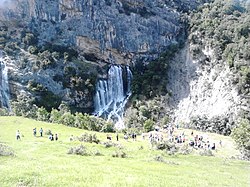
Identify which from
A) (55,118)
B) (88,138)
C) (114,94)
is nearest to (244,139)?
(88,138)

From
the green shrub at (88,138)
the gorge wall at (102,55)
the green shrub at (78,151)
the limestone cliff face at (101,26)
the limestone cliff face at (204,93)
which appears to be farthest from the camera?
the limestone cliff face at (101,26)

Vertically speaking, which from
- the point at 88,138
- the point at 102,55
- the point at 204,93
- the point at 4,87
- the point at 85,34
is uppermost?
the point at 85,34

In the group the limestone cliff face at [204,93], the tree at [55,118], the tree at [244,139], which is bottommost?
the tree at [244,139]

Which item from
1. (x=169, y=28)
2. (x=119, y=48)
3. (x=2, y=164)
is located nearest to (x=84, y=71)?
(x=119, y=48)

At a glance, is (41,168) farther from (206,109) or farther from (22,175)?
(206,109)

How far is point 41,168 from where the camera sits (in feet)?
60.7

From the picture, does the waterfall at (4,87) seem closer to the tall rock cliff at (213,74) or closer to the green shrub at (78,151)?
the tall rock cliff at (213,74)

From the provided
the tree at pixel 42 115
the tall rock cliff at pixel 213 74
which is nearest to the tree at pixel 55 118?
the tree at pixel 42 115

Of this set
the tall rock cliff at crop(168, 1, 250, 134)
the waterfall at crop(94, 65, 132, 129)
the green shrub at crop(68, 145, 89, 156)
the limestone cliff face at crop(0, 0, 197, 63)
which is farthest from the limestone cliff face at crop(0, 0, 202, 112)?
the green shrub at crop(68, 145, 89, 156)

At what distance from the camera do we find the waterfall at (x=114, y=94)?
83.4 m

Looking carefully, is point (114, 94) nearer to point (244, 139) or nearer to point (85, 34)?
point (85, 34)

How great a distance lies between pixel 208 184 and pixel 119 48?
7731 cm

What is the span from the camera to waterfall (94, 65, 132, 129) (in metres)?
83.4

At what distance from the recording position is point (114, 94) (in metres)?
88.7
